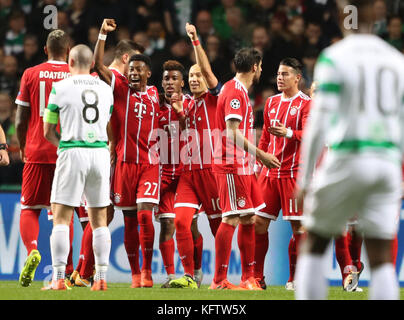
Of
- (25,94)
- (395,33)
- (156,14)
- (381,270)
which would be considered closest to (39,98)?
(25,94)

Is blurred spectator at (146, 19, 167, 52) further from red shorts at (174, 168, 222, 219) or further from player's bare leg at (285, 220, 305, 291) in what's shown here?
player's bare leg at (285, 220, 305, 291)

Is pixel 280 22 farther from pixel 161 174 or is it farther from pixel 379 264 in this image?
pixel 379 264

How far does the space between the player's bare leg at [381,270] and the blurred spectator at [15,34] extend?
10102 mm

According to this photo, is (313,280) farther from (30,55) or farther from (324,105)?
(30,55)

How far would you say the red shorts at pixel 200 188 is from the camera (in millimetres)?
8578

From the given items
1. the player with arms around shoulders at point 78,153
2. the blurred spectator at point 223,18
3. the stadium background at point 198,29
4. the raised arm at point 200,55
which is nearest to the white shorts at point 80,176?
the player with arms around shoulders at point 78,153

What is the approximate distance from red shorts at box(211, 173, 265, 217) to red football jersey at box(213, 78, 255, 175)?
0.07m

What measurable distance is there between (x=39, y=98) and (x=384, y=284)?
15.6 feet

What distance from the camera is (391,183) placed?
437cm

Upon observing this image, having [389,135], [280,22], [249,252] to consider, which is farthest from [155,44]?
[389,135]

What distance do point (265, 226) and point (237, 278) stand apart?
1.59 meters

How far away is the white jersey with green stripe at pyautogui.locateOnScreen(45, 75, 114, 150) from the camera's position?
692 centimetres

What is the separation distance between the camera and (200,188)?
861 cm

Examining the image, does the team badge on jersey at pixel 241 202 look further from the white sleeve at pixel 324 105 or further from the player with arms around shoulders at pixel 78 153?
the white sleeve at pixel 324 105
